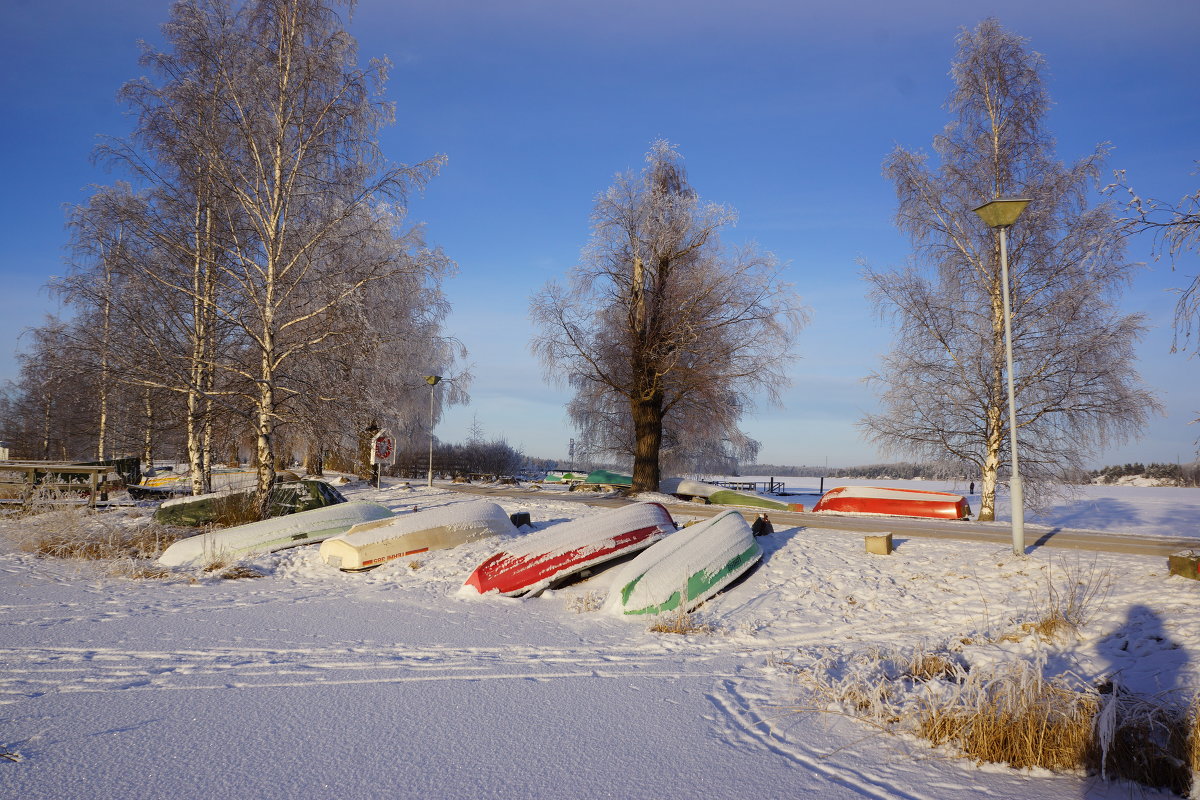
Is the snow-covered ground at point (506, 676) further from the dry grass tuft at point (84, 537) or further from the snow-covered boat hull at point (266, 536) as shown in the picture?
the snow-covered boat hull at point (266, 536)

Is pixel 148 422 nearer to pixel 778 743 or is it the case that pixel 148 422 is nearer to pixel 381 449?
pixel 381 449

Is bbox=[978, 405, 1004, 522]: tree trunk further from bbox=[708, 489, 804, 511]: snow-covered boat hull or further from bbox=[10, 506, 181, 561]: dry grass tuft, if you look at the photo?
bbox=[10, 506, 181, 561]: dry grass tuft

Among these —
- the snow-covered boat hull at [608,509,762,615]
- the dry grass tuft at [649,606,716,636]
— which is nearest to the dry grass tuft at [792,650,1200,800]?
the dry grass tuft at [649,606,716,636]

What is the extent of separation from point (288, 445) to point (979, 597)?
1601 centimetres

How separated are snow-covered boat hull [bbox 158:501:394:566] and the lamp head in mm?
10055

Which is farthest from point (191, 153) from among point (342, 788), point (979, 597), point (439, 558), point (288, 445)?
point (979, 597)

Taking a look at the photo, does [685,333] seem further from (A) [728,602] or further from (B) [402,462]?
(B) [402,462]

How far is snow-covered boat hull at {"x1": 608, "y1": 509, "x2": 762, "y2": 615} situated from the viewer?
7211 millimetres

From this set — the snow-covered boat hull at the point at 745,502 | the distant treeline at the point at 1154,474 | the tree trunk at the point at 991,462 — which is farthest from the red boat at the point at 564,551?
the distant treeline at the point at 1154,474

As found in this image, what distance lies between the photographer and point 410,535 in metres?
10.1

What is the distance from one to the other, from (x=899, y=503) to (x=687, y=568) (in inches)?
370

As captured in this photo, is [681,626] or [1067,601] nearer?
[1067,601]

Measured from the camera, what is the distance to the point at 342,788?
3.24 m

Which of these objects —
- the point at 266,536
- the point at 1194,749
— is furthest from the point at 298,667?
the point at 266,536
